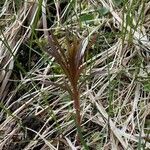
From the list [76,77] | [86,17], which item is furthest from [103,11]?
[76,77]

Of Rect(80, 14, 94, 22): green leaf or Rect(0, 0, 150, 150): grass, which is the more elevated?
Rect(80, 14, 94, 22): green leaf

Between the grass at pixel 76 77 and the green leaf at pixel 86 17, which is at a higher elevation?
the green leaf at pixel 86 17

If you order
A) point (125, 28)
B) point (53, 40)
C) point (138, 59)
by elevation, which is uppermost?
point (53, 40)

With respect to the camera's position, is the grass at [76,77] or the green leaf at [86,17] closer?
the grass at [76,77]

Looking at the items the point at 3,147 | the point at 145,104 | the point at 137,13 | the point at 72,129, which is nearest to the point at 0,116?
the point at 3,147

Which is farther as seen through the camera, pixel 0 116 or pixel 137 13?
pixel 137 13

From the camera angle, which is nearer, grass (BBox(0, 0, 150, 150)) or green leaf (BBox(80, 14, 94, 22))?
grass (BBox(0, 0, 150, 150))

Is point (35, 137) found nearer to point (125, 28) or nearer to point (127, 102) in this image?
point (127, 102)

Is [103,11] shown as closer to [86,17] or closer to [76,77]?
[86,17]
